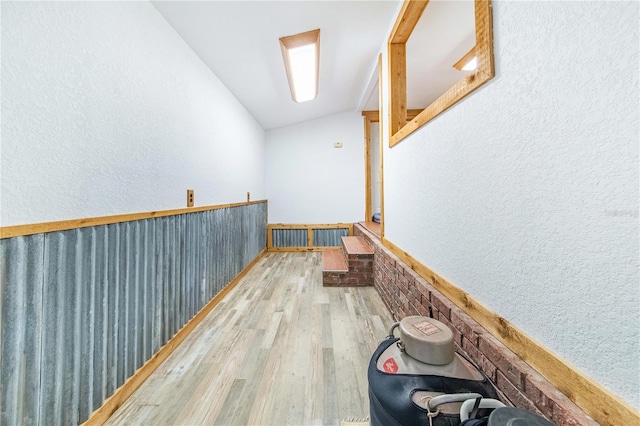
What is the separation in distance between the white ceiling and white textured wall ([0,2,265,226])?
0.63 feet

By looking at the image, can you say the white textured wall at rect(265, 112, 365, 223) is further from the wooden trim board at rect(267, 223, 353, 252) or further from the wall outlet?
the wall outlet

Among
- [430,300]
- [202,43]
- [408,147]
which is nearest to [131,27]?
[202,43]

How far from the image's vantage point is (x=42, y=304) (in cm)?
98

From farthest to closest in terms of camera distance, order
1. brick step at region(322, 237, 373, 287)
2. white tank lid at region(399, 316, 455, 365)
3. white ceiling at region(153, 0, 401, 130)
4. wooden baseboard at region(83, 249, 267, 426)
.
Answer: brick step at region(322, 237, 373, 287)
white ceiling at region(153, 0, 401, 130)
wooden baseboard at region(83, 249, 267, 426)
white tank lid at region(399, 316, 455, 365)

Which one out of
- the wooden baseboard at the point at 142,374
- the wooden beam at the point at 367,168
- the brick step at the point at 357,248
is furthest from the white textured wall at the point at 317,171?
the wooden baseboard at the point at 142,374

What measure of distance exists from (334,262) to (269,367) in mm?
2057

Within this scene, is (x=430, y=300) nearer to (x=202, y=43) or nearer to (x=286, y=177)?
(x=202, y=43)

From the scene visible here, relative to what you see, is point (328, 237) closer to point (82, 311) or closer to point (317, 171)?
point (317, 171)

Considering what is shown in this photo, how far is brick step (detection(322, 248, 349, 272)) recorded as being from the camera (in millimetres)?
3223

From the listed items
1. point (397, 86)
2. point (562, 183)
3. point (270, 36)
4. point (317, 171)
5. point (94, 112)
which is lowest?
point (562, 183)

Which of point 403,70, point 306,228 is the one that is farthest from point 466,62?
point 306,228

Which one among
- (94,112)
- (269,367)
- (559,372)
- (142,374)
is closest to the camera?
(559,372)

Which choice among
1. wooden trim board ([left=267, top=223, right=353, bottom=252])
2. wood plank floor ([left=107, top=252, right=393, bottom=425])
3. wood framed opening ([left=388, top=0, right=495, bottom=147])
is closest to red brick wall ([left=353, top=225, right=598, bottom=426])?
wood plank floor ([left=107, top=252, right=393, bottom=425])

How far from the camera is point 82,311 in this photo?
1138 mm
